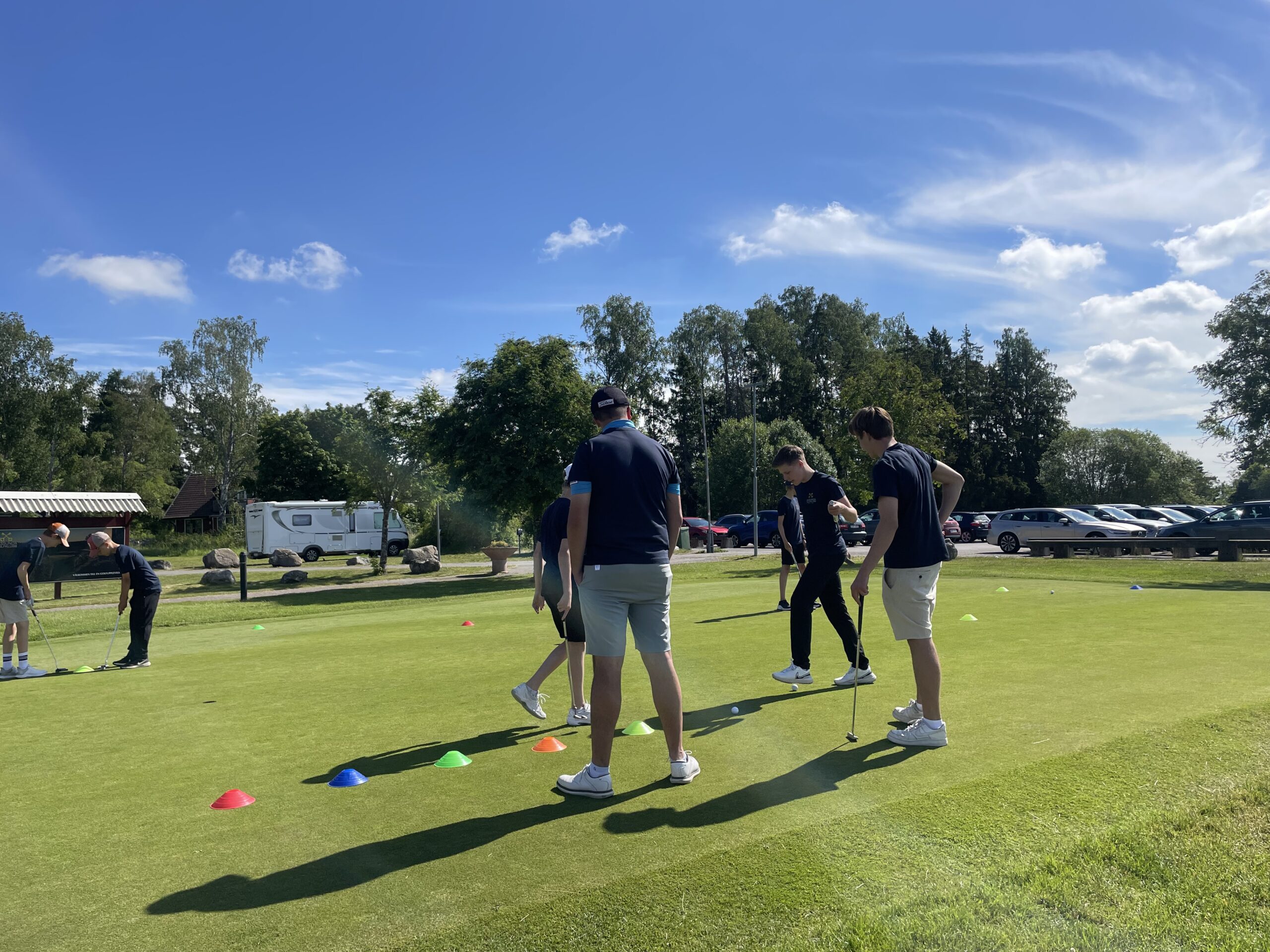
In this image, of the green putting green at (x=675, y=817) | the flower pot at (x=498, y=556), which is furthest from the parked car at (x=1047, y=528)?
the green putting green at (x=675, y=817)

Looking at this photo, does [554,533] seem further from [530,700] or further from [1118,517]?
[1118,517]

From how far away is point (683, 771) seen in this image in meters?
4.51

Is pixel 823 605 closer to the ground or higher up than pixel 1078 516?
closer to the ground

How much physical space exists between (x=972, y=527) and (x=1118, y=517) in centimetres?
885

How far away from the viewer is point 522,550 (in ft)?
172

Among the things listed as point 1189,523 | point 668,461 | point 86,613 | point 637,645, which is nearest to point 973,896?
point 637,645

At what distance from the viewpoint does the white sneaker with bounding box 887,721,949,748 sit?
16.5 feet

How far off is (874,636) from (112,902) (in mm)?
8164

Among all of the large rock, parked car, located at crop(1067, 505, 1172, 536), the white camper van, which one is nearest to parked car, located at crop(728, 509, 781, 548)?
parked car, located at crop(1067, 505, 1172, 536)

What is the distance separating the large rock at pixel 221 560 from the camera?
3853 centimetres

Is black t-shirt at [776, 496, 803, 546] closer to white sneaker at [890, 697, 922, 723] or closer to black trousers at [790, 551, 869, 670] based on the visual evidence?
black trousers at [790, 551, 869, 670]

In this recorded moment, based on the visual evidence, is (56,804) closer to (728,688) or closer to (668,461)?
(668,461)

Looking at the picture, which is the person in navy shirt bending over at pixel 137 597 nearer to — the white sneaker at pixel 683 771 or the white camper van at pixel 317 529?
the white sneaker at pixel 683 771

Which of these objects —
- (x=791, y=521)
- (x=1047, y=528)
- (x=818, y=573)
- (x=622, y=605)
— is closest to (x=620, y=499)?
(x=622, y=605)
